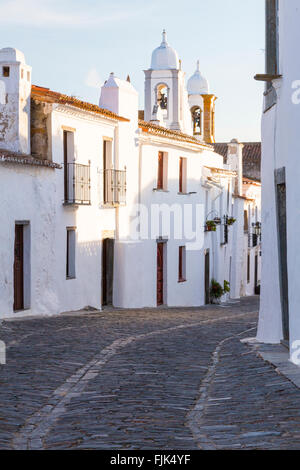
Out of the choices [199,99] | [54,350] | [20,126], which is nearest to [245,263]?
[199,99]

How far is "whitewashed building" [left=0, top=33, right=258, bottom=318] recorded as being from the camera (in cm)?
1914

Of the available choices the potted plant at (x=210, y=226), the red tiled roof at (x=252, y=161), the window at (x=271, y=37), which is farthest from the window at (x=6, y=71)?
the red tiled roof at (x=252, y=161)

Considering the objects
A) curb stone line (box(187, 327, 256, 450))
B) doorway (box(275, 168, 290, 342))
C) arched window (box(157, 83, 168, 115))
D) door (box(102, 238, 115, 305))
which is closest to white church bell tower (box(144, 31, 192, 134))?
arched window (box(157, 83, 168, 115))

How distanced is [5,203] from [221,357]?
798cm

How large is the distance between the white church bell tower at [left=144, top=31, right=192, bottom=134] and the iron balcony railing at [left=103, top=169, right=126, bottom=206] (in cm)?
1093

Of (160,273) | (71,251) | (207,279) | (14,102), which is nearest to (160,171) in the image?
(160,273)

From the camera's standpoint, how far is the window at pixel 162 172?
2822 centimetres

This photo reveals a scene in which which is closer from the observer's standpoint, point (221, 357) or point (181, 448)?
point (181, 448)

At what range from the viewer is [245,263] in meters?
45.4

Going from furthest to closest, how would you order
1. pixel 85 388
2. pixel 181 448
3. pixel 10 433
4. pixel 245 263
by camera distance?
pixel 245 263
pixel 85 388
pixel 10 433
pixel 181 448

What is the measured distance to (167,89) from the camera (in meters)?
35.6

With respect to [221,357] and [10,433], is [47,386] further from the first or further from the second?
[221,357]

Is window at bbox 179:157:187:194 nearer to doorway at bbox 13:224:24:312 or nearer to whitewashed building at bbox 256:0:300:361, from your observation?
doorway at bbox 13:224:24:312

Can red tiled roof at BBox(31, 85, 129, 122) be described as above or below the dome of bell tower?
below
